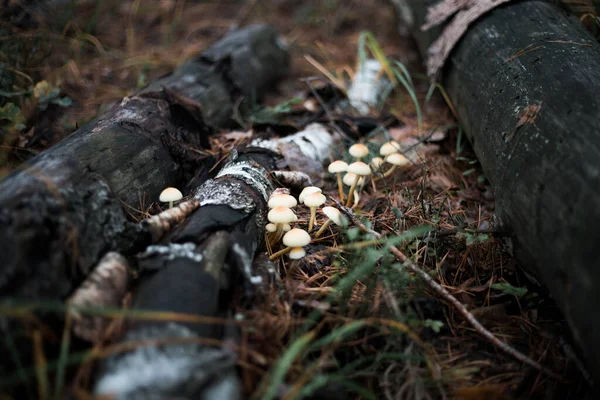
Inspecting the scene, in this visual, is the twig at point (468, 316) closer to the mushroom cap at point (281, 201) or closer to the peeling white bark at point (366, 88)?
the mushroom cap at point (281, 201)

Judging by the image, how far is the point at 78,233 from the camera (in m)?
1.89

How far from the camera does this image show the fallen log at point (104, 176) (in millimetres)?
1694

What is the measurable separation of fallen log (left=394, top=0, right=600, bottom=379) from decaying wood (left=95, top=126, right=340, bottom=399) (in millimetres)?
1361

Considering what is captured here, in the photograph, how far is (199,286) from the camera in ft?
6.01

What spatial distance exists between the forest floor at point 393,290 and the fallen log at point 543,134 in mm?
266

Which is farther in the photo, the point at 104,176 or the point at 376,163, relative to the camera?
the point at 376,163

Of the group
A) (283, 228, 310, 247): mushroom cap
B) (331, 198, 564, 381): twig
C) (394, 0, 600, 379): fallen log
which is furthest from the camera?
(283, 228, 310, 247): mushroom cap

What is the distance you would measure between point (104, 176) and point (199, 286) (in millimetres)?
943

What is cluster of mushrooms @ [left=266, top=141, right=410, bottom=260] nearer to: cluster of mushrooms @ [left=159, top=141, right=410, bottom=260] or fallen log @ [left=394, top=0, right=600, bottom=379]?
cluster of mushrooms @ [left=159, top=141, right=410, bottom=260]

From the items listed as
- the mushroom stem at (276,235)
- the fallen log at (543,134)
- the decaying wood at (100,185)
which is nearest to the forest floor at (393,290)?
the mushroom stem at (276,235)

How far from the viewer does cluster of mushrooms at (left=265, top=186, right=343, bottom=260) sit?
2258mm

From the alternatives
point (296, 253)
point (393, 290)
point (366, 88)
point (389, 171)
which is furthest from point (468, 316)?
point (366, 88)

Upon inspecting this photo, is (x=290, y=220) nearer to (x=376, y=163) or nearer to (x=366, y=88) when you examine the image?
(x=376, y=163)

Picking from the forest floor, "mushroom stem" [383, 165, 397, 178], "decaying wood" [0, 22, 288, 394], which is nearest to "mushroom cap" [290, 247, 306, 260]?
the forest floor
